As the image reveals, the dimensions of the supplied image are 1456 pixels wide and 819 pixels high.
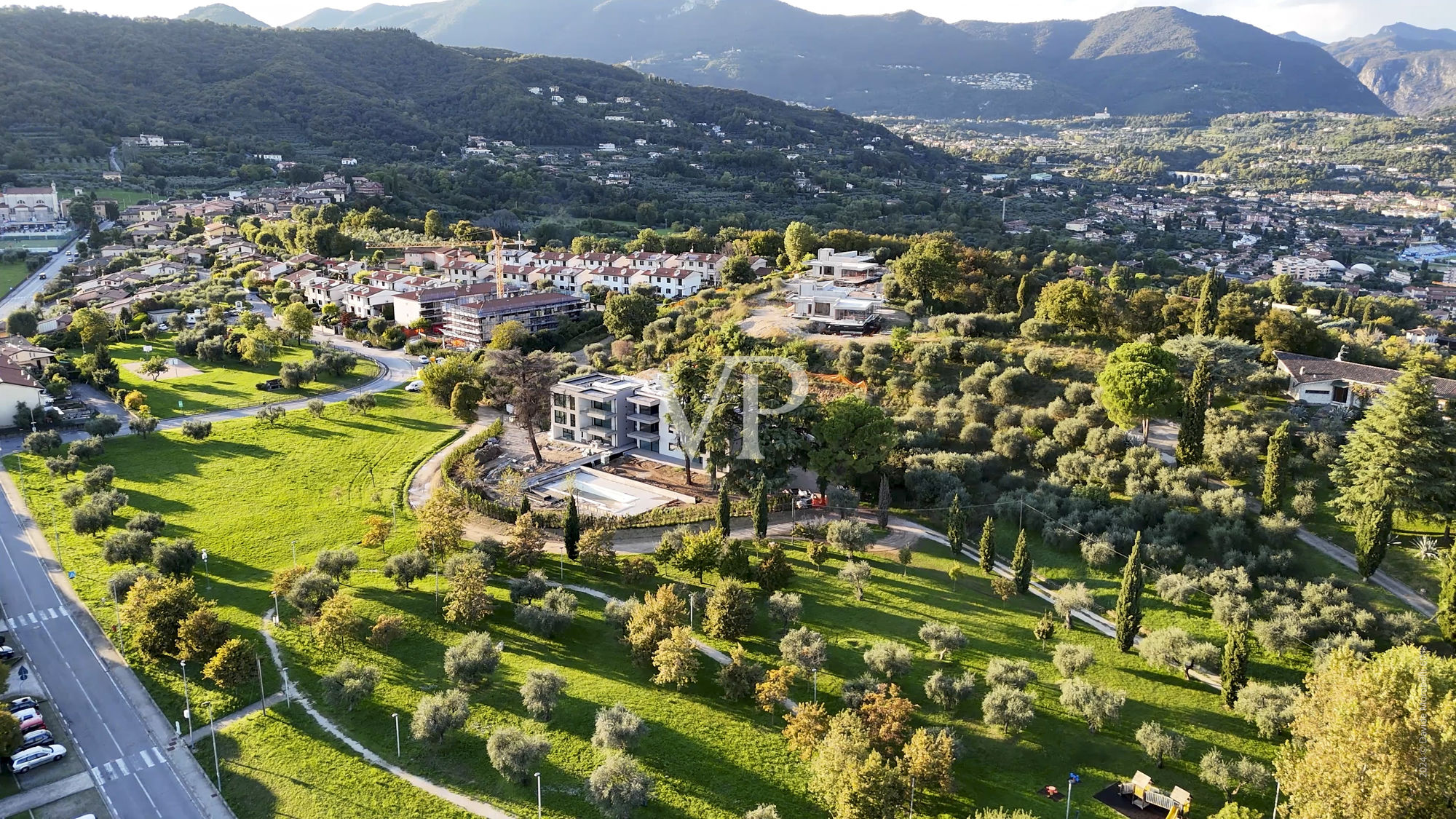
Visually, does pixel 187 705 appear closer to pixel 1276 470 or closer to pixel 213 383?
pixel 1276 470

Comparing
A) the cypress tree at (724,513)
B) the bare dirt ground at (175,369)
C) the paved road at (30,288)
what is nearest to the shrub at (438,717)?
the cypress tree at (724,513)

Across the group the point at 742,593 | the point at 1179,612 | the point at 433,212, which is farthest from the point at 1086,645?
the point at 433,212

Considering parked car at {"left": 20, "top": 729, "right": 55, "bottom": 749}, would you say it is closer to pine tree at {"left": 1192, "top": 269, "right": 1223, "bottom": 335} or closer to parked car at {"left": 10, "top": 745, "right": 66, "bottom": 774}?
parked car at {"left": 10, "top": 745, "right": 66, "bottom": 774}

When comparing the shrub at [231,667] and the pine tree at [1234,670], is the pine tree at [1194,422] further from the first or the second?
the shrub at [231,667]

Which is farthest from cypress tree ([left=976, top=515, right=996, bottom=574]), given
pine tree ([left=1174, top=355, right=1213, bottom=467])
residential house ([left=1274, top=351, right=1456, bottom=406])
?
residential house ([left=1274, top=351, right=1456, bottom=406])

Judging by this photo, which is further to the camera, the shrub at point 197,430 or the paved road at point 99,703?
the shrub at point 197,430

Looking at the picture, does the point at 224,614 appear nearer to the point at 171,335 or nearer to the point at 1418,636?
the point at 1418,636
